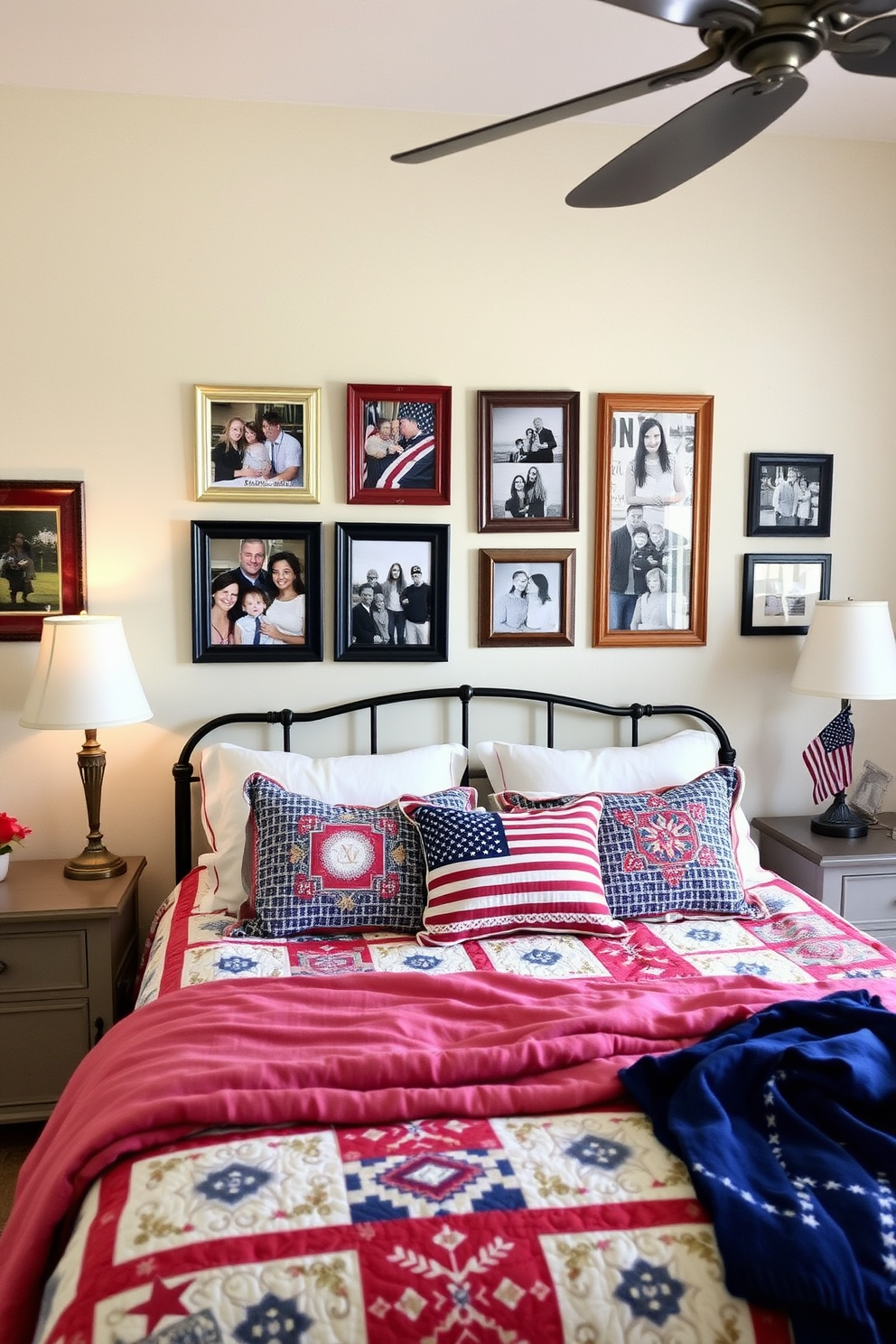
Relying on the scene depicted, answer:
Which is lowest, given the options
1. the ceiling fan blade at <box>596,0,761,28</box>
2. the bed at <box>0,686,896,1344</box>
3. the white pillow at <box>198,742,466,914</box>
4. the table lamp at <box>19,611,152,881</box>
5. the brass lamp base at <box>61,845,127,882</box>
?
the bed at <box>0,686,896,1344</box>

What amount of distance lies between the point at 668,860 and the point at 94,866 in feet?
5.04

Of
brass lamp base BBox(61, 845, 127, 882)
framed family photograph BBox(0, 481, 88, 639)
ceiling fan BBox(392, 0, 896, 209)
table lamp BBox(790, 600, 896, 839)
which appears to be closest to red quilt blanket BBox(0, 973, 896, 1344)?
brass lamp base BBox(61, 845, 127, 882)

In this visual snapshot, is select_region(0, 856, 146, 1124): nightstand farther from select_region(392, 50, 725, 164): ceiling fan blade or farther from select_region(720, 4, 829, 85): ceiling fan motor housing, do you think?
select_region(720, 4, 829, 85): ceiling fan motor housing

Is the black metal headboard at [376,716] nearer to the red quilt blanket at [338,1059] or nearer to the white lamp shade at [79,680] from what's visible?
the white lamp shade at [79,680]

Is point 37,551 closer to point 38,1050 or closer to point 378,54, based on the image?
point 38,1050

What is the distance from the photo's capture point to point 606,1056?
1806 mm

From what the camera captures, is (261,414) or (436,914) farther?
(261,414)

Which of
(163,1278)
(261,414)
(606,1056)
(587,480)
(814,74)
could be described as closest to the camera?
(163,1278)

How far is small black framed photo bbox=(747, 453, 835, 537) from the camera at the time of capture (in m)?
3.29

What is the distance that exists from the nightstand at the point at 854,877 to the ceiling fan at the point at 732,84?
192 centimetres

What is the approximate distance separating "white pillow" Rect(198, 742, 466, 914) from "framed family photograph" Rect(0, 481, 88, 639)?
2.06 ft

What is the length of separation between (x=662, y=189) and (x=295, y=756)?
67.7 inches

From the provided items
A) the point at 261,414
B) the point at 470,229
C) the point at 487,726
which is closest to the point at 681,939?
the point at 487,726

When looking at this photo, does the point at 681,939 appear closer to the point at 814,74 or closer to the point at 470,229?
the point at 470,229
